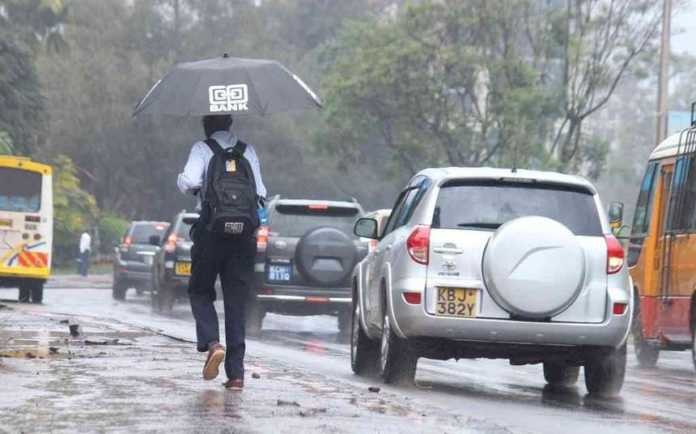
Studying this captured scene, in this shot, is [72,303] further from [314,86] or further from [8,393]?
[314,86]

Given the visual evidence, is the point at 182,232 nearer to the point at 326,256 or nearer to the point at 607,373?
the point at 326,256

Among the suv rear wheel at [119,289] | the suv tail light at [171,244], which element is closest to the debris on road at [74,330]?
the suv tail light at [171,244]

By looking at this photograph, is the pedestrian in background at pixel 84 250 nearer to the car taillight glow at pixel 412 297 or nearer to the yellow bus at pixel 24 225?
the yellow bus at pixel 24 225

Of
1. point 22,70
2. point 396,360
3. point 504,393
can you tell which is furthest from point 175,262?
point 504,393

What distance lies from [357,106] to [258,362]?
43.1 meters

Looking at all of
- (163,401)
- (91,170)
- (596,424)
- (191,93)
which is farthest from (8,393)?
(91,170)

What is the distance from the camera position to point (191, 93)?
11.2 m

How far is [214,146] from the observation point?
10.5 meters

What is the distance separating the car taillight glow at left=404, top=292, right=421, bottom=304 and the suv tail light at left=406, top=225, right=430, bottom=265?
24 cm

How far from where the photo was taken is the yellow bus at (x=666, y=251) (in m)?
17.3

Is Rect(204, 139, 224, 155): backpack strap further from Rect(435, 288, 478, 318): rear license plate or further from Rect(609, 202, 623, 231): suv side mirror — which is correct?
Rect(609, 202, 623, 231): suv side mirror

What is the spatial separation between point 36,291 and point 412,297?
2013 centimetres

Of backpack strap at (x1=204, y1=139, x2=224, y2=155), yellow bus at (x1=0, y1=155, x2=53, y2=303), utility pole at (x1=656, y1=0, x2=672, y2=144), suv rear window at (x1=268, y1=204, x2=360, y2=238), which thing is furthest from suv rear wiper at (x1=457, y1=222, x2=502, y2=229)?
utility pole at (x1=656, y1=0, x2=672, y2=144)

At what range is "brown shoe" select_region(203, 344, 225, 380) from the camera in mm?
10438
